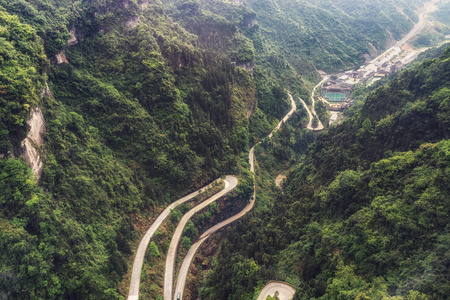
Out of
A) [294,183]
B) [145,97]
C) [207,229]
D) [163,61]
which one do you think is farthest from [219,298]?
[163,61]

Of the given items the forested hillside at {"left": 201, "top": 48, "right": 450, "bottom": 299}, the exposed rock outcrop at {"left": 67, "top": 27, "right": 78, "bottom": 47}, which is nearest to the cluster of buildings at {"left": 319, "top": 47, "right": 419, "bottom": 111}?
the forested hillside at {"left": 201, "top": 48, "right": 450, "bottom": 299}

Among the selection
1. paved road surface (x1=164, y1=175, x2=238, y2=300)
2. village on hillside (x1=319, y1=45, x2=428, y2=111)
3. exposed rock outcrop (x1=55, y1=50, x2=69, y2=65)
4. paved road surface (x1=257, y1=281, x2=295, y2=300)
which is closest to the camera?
paved road surface (x1=257, y1=281, x2=295, y2=300)

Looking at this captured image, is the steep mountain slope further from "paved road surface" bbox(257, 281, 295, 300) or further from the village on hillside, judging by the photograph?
the village on hillside

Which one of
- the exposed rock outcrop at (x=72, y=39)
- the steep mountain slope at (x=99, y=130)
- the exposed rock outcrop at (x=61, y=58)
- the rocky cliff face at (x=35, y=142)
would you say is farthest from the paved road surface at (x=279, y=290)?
the exposed rock outcrop at (x=72, y=39)

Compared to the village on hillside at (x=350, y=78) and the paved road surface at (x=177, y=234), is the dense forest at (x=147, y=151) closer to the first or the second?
the paved road surface at (x=177, y=234)

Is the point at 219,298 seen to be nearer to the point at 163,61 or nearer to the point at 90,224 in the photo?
the point at 90,224

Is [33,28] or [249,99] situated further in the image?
[249,99]
